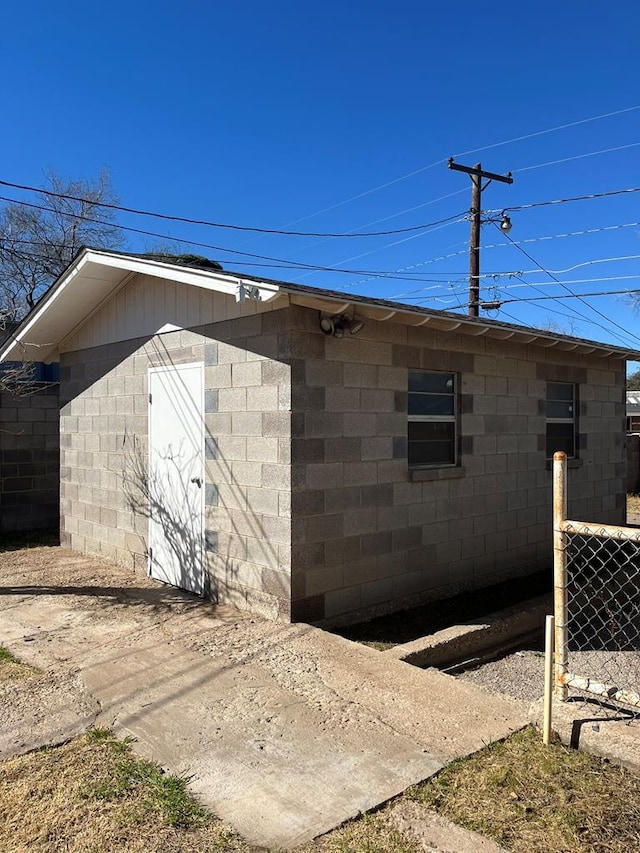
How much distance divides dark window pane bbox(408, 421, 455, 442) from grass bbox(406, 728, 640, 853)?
3.78m

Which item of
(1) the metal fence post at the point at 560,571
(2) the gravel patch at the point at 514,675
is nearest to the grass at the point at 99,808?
(1) the metal fence post at the point at 560,571

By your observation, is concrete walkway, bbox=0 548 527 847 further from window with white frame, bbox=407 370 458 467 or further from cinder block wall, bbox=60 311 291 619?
window with white frame, bbox=407 370 458 467

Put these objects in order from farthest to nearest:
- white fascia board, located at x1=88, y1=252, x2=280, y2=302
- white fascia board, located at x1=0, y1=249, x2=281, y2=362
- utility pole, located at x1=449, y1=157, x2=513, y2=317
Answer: utility pole, located at x1=449, y1=157, x2=513, y2=317 → white fascia board, located at x1=0, y1=249, x2=281, y2=362 → white fascia board, located at x1=88, y1=252, x2=280, y2=302

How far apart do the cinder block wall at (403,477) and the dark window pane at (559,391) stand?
0.15 metres

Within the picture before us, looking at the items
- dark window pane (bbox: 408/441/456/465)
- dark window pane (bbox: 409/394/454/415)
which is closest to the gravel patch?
dark window pane (bbox: 408/441/456/465)

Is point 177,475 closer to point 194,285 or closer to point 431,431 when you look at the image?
point 194,285

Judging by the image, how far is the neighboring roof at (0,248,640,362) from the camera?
17.9 ft

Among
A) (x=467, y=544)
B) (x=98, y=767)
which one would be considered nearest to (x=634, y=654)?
(x=467, y=544)

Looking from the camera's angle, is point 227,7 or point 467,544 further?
point 227,7

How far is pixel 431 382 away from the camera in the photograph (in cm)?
713

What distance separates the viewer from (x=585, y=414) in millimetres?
9562

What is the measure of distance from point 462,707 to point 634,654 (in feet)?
10.2

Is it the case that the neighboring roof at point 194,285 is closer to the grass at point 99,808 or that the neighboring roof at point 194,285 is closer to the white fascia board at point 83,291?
the white fascia board at point 83,291

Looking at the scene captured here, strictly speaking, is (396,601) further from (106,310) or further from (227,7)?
(227,7)
